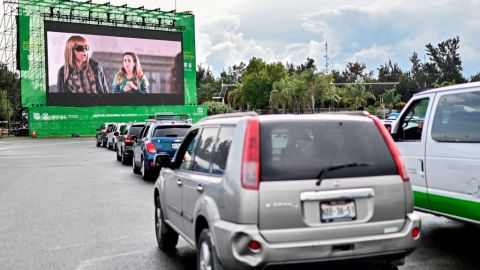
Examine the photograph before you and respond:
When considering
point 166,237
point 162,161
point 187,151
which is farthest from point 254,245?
point 166,237

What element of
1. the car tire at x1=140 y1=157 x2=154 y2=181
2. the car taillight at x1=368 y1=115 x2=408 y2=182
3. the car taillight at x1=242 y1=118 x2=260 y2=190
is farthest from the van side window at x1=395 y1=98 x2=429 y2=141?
the car tire at x1=140 y1=157 x2=154 y2=181

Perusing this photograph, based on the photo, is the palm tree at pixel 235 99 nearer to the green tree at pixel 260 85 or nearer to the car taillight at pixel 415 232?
the green tree at pixel 260 85

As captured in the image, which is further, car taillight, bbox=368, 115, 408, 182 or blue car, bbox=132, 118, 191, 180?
blue car, bbox=132, 118, 191, 180

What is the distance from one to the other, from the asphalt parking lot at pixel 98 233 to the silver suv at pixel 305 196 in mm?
1684

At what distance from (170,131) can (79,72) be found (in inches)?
1668

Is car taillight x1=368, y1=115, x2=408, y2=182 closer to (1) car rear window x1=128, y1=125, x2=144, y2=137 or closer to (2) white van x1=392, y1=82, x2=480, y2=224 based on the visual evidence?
(2) white van x1=392, y1=82, x2=480, y2=224

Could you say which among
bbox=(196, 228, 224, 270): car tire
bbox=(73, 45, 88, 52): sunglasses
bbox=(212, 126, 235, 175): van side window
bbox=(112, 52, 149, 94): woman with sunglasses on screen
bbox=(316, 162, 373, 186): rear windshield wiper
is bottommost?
bbox=(196, 228, 224, 270): car tire

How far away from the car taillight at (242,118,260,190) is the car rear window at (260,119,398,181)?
0.05 meters

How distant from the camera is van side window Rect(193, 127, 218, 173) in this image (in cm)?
512

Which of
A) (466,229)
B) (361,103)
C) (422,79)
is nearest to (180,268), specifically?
(466,229)

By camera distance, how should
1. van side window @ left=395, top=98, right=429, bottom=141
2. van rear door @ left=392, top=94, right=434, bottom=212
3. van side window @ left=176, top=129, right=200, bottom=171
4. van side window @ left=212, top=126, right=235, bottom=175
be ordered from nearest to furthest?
van side window @ left=212, top=126, right=235, bottom=175 < van side window @ left=176, top=129, right=200, bottom=171 < van rear door @ left=392, top=94, right=434, bottom=212 < van side window @ left=395, top=98, right=429, bottom=141

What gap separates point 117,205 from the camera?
10.6 metres

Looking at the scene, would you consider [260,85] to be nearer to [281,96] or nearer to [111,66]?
[281,96]

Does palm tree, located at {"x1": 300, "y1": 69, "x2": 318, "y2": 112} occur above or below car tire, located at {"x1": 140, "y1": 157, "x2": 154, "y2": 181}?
above
